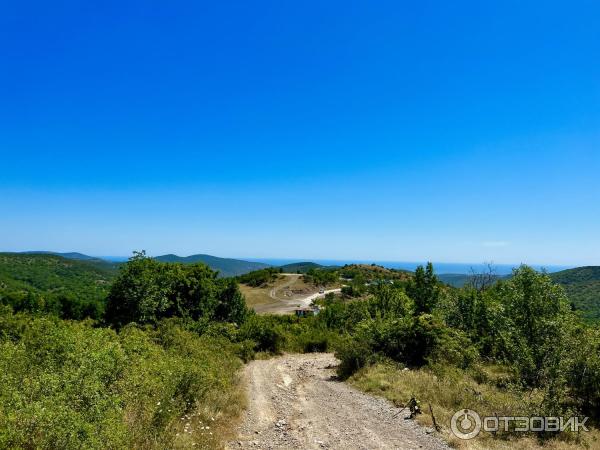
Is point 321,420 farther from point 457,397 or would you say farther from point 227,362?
point 227,362

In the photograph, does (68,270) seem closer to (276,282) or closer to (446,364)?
(276,282)

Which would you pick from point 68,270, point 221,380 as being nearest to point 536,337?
point 221,380

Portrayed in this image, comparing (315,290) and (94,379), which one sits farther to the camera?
(315,290)

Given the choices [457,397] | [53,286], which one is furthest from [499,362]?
[53,286]

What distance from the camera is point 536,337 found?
18609 millimetres

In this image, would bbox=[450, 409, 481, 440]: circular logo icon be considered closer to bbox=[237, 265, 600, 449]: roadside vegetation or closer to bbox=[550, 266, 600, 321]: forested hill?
bbox=[237, 265, 600, 449]: roadside vegetation

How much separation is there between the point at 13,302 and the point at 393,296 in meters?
43.4

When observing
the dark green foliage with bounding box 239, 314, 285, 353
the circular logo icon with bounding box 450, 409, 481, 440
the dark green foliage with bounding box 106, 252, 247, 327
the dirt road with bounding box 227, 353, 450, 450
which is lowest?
the dark green foliage with bounding box 239, 314, 285, 353

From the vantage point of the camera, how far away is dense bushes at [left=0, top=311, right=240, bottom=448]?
21.8 feet

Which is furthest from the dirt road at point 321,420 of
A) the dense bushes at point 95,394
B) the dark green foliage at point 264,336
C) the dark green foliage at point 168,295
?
the dark green foliage at point 168,295

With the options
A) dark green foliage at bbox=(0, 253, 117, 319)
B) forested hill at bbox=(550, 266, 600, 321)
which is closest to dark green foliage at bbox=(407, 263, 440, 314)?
dark green foliage at bbox=(0, 253, 117, 319)

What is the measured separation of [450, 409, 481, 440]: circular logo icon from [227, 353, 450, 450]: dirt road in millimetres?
1027

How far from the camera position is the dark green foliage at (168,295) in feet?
101

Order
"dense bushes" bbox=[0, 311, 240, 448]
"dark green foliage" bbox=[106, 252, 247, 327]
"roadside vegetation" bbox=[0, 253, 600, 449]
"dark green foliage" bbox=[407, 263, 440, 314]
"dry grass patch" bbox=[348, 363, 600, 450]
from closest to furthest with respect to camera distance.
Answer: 1. "dense bushes" bbox=[0, 311, 240, 448]
2. "roadside vegetation" bbox=[0, 253, 600, 449]
3. "dry grass patch" bbox=[348, 363, 600, 450]
4. "dark green foliage" bbox=[106, 252, 247, 327]
5. "dark green foliage" bbox=[407, 263, 440, 314]
